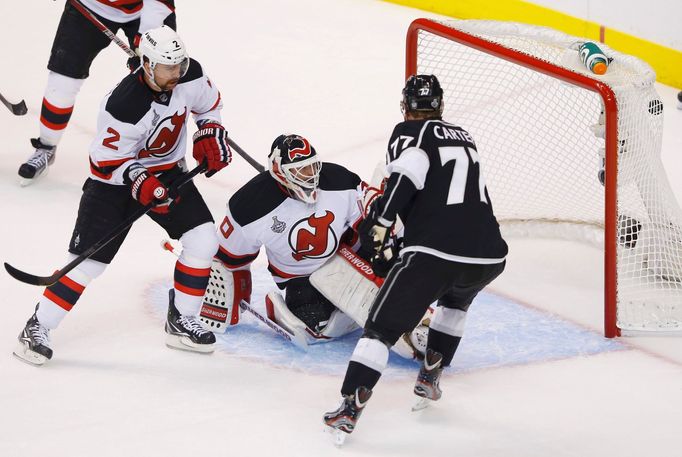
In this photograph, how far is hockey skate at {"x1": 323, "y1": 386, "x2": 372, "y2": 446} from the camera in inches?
115

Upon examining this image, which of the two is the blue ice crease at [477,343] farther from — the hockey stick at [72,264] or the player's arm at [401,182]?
the player's arm at [401,182]

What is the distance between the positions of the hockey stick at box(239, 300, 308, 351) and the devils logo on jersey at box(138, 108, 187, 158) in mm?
551

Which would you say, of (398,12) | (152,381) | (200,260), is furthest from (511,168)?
(398,12)

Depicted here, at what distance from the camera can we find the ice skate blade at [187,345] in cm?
348

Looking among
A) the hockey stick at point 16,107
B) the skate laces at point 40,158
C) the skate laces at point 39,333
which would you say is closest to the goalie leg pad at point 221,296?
the skate laces at point 39,333

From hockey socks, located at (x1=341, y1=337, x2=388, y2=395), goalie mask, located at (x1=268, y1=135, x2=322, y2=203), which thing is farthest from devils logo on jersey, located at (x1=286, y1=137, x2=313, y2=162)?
hockey socks, located at (x1=341, y1=337, x2=388, y2=395)

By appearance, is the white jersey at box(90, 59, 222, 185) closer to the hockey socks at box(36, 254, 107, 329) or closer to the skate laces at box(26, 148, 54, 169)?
the hockey socks at box(36, 254, 107, 329)

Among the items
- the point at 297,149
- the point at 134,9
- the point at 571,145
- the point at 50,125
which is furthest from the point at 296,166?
the point at 50,125

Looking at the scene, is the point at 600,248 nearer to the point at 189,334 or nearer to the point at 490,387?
the point at 490,387

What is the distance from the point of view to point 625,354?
3.62 metres

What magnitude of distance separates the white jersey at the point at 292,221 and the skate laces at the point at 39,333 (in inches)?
23.0

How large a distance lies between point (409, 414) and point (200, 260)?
783 mm

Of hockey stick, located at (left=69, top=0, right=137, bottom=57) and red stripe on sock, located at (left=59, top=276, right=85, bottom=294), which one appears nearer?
red stripe on sock, located at (left=59, top=276, right=85, bottom=294)

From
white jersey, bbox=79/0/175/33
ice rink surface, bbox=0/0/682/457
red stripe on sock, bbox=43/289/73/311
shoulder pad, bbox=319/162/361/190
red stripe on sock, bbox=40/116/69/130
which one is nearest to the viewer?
ice rink surface, bbox=0/0/682/457
